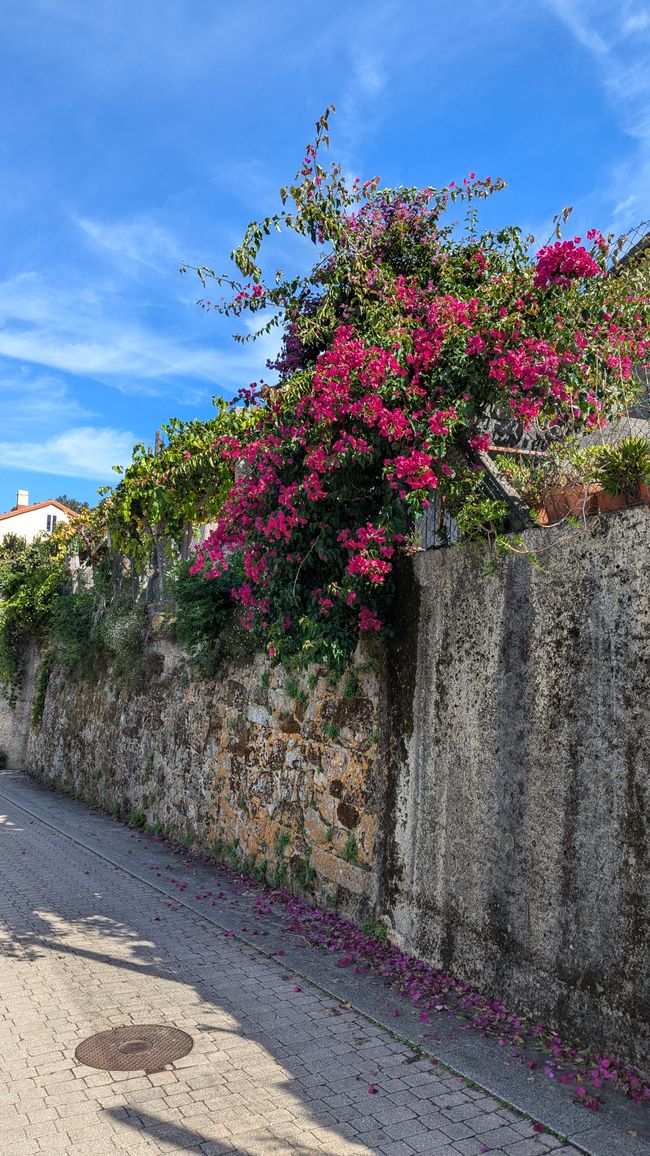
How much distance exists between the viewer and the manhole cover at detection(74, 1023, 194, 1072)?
174 inches

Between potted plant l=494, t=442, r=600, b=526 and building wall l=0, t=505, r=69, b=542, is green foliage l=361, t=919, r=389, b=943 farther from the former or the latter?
building wall l=0, t=505, r=69, b=542

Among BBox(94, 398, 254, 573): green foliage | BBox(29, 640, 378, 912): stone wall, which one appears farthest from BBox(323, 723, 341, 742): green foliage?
BBox(94, 398, 254, 573): green foliage

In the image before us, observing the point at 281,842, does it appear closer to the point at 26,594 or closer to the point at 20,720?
the point at 26,594

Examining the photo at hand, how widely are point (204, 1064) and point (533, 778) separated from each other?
7.67 feet

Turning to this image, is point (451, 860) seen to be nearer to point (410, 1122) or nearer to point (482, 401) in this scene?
point (410, 1122)

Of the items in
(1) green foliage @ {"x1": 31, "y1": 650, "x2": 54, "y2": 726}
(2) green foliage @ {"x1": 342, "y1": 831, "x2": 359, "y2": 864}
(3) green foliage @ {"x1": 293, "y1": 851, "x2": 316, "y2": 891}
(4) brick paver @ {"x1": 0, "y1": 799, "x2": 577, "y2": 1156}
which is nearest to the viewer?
(4) brick paver @ {"x1": 0, "y1": 799, "x2": 577, "y2": 1156}

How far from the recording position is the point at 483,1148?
3.58 m

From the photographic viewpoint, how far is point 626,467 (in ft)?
14.4

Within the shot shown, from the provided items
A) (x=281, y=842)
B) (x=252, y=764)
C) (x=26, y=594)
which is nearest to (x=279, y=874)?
(x=281, y=842)

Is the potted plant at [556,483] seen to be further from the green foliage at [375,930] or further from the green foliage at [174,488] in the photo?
the green foliage at [174,488]

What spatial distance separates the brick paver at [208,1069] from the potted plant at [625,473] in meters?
3.04

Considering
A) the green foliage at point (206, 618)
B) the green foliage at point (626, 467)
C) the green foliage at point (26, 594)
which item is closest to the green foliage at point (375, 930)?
the green foliage at point (626, 467)

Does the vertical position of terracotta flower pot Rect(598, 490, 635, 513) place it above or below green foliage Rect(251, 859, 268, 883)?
above

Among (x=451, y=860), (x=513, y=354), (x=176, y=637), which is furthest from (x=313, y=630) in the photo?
(x=176, y=637)
